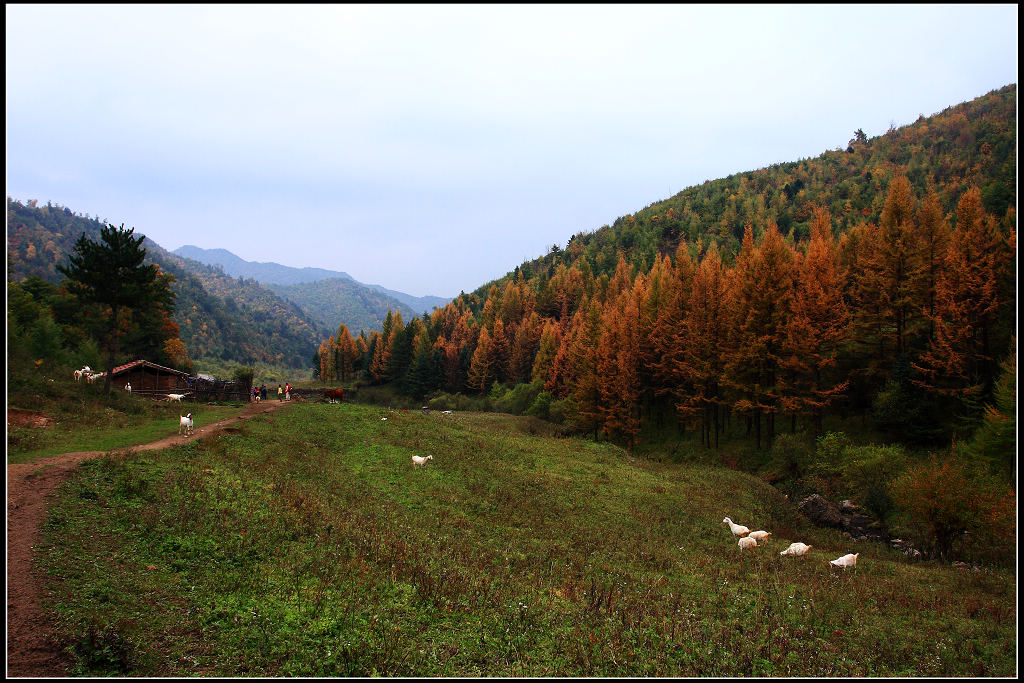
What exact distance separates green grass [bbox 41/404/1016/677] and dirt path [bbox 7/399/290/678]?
0.78 ft

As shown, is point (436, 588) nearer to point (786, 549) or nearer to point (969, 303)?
point (786, 549)

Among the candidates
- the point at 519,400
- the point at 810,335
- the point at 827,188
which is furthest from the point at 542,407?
the point at 827,188

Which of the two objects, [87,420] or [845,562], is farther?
[87,420]

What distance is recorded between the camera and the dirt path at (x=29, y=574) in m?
5.66

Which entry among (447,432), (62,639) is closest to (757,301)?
(447,432)

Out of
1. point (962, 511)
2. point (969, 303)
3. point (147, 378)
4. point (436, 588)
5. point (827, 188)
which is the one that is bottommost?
point (962, 511)

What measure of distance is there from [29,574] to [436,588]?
6.82m

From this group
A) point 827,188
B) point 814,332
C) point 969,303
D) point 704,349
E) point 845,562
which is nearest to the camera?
point 845,562

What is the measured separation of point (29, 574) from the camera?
23.9ft

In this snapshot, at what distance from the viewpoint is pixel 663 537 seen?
1755cm

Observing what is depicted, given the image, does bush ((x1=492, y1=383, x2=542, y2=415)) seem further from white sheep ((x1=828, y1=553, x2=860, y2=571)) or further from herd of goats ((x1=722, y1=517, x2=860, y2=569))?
white sheep ((x1=828, y1=553, x2=860, y2=571))

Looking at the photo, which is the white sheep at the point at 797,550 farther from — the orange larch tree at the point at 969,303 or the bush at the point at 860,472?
the orange larch tree at the point at 969,303

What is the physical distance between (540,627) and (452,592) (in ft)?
6.80

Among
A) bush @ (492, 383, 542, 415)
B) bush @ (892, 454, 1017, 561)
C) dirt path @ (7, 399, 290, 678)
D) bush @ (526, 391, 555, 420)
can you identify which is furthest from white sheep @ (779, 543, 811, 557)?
bush @ (492, 383, 542, 415)
